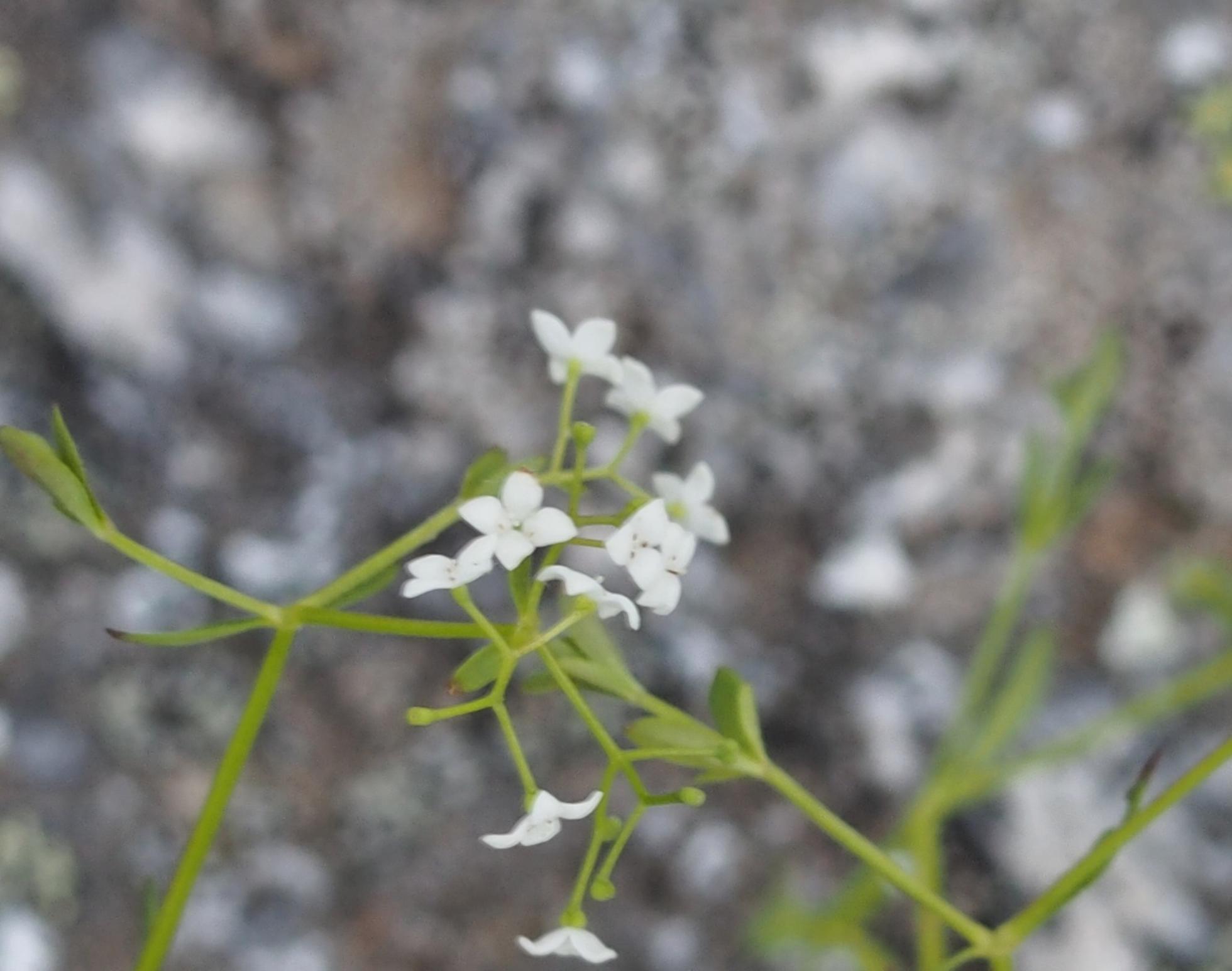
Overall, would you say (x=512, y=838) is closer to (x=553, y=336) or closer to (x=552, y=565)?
(x=552, y=565)

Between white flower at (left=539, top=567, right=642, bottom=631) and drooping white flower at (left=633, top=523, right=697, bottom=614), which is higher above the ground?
drooping white flower at (left=633, top=523, right=697, bottom=614)

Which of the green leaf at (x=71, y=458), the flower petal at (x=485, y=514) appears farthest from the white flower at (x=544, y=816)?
the green leaf at (x=71, y=458)

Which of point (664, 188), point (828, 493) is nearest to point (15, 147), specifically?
point (664, 188)

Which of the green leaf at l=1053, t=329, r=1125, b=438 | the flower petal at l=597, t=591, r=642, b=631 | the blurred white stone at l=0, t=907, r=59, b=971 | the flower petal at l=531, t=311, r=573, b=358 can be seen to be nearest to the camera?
the flower petal at l=597, t=591, r=642, b=631

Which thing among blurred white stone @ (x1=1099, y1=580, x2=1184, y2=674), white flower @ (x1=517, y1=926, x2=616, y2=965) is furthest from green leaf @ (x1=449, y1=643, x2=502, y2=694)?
blurred white stone @ (x1=1099, y1=580, x2=1184, y2=674)

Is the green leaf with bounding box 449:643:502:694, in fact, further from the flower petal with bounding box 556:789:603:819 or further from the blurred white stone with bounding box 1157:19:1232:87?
the blurred white stone with bounding box 1157:19:1232:87

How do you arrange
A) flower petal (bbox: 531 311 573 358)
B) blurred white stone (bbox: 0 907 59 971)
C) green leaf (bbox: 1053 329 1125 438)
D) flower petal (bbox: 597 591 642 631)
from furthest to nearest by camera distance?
blurred white stone (bbox: 0 907 59 971) → green leaf (bbox: 1053 329 1125 438) → flower petal (bbox: 531 311 573 358) → flower petal (bbox: 597 591 642 631)
